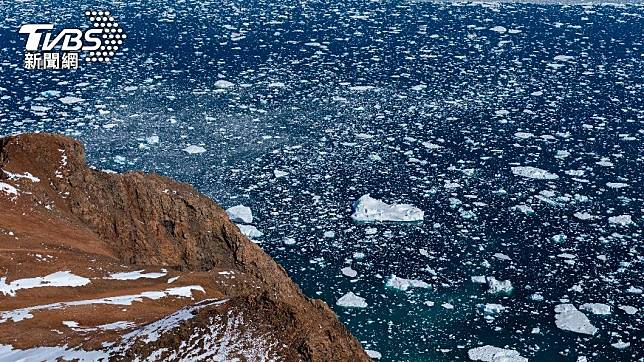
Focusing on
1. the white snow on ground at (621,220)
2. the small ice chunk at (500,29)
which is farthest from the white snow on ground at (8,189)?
the small ice chunk at (500,29)

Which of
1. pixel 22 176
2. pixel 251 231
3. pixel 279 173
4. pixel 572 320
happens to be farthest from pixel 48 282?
pixel 279 173

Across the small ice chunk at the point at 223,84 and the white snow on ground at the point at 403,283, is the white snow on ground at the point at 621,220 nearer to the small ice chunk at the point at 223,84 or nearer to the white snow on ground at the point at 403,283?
the white snow on ground at the point at 403,283

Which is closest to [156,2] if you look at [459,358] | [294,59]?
[294,59]

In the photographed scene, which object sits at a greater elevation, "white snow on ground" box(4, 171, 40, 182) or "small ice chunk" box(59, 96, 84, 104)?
"white snow on ground" box(4, 171, 40, 182)

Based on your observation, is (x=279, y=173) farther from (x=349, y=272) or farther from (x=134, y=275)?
(x=134, y=275)

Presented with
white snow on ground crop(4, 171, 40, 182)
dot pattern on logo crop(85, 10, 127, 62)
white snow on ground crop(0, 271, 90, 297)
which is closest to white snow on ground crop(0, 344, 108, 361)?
white snow on ground crop(0, 271, 90, 297)

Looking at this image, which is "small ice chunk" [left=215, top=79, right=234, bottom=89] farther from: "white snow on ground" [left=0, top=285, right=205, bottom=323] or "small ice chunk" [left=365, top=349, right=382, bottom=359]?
"white snow on ground" [left=0, top=285, right=205, bottom=323]
